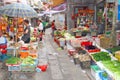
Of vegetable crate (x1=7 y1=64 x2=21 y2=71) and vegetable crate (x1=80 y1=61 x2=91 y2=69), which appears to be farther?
vegetable crate (x1=80 y1=61 x2=91 y2=69)

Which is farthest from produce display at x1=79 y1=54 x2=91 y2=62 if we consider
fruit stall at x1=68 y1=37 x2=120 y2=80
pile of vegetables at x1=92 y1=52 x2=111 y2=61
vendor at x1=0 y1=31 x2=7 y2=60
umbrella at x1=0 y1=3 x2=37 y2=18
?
vendor at x1=0 y1=31 x2=7 y2=60

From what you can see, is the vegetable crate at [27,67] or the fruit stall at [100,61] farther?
the vegetable crate at [27,67]

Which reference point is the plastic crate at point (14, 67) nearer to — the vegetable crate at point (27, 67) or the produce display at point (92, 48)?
the vegetable crate at point (27, 67)

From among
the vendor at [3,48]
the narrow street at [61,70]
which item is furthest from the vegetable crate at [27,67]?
the vendor at [3,48]

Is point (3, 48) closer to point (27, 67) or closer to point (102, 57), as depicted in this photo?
point (27, 67)

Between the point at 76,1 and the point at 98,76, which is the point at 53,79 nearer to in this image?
the point at 98,76

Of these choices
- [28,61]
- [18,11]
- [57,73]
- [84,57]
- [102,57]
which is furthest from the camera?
[84,57]

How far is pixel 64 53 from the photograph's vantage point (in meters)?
19.1

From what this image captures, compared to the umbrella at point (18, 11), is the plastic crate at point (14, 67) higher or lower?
lower

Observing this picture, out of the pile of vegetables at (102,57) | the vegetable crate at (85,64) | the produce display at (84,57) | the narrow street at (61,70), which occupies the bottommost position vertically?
the narrow street at (61,70)

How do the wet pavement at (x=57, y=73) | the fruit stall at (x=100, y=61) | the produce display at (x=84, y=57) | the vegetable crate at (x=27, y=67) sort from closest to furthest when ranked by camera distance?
1. the fruit stall at (x=100, y=61)
2. the wet pavement at (x=57, y=73)
3. the vegetable crate at (x=27, y=67)
4. the produce display at (x=84, y=57)

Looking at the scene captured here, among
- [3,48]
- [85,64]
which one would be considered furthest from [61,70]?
[3,48]

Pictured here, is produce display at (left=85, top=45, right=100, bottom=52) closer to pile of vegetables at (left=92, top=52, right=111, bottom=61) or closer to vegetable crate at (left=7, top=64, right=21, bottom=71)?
pile of vegetables at (left=92, top=52, right=111, bottom=61)

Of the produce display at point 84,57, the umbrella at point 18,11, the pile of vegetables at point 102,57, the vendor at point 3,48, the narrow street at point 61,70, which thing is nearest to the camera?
the pile of vegetables at point 102,57
